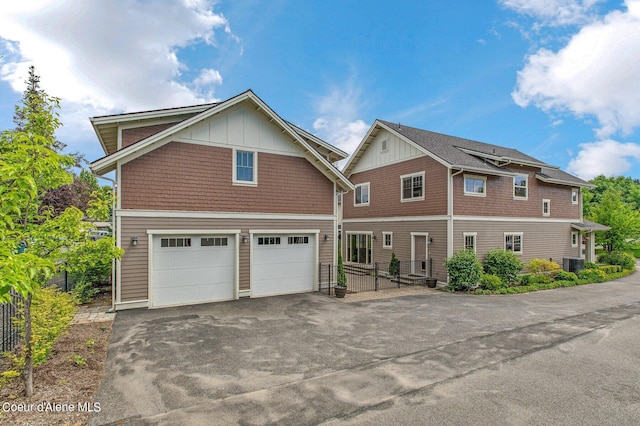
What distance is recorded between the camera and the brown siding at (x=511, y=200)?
14.8m

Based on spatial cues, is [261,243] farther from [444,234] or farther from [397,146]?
[397,146]

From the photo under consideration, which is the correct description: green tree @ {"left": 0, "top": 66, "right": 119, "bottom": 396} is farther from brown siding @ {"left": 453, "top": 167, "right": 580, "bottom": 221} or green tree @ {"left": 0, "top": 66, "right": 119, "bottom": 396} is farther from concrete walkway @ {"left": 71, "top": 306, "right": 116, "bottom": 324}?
brown siding @ {"left": 453, "top": 167, "right": 580, "bottom": 221}

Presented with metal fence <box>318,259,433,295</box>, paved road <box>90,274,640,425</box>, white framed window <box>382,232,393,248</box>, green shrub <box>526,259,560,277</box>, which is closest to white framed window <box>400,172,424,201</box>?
white framed window <box>382,232,393,248</box>

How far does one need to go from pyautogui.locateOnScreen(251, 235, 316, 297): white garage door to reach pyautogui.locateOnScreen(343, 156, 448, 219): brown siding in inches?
253

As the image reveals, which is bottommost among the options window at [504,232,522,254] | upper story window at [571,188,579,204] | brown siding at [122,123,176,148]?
window at [504,232,522,254]

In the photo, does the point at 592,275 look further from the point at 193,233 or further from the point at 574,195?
the point at 193,233

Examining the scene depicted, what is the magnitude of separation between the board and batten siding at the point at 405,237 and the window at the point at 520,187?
5.67m

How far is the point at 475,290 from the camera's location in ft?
44.6

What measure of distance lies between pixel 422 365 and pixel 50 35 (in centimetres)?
1325

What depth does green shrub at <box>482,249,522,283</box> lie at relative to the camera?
14609mm

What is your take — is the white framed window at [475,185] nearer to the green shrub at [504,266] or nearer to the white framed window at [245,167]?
the green shrub at [504,266]

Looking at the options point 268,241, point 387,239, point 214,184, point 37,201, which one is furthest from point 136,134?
point 387,239

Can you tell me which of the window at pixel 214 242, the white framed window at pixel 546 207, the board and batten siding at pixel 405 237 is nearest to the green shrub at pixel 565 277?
the white framed window at pixel 546 207

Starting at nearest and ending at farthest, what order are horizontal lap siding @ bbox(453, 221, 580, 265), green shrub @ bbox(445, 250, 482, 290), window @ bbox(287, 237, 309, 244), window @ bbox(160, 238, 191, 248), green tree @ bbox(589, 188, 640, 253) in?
1. window @ bbox(160, 238, 191, 248)
2. window @ bbox(287, 237, 309, 244)
3. green shrub @ bbox(445, 250, 482, 290)
4. horizontal lap siding @ bbox(453, 221, 580, 265)
5. green tree @ bbox(589, 188, 640, 253)
